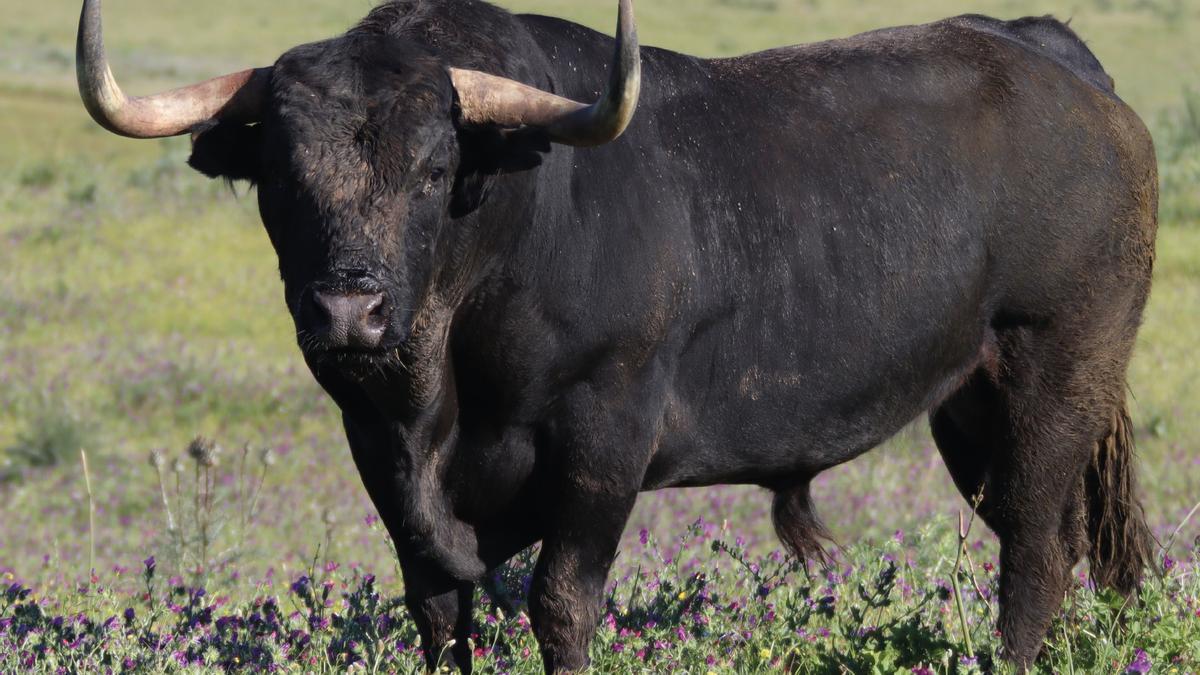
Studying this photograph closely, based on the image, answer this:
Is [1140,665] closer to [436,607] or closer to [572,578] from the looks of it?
→ [572,578]

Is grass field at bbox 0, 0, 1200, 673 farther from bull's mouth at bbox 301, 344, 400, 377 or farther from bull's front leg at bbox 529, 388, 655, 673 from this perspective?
bull's mouth at bbox 301, 344, 400, 377

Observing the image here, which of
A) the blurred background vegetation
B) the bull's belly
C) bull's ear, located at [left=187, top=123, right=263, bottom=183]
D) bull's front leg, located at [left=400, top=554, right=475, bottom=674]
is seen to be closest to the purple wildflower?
the bull's belly

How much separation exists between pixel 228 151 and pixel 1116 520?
3601 mm

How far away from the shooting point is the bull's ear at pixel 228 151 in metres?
4.57

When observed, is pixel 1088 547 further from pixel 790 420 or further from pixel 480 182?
pixel 480 182

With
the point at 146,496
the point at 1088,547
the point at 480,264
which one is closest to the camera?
the point at 480,264

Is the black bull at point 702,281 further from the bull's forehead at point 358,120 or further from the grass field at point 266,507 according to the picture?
the grass field at point 266,507

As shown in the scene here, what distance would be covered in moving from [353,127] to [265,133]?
31cm

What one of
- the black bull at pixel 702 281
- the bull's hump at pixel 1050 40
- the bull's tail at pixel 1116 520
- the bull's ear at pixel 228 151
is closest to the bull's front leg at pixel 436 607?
the black bull at pixel 702 281

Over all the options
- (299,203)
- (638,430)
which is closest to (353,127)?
(299,203)

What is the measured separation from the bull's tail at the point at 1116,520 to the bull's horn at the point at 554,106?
2802 millimetres

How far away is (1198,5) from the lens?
5288 centimetres

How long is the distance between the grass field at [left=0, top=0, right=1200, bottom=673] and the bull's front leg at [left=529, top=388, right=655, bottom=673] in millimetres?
227

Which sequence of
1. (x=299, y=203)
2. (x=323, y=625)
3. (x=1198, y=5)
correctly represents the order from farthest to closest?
1. (x=1198, y=5)
2. (x=323, y=625)
3. (x=299, y=203)
